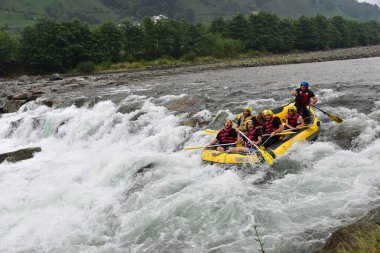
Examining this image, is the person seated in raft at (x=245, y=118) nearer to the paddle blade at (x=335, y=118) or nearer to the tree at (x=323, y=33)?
the paddle blade at (x=335, y=118)

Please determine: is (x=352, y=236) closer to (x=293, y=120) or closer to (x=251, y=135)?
(x=251, y=135)

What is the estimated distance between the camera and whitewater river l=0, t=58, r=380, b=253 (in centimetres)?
702

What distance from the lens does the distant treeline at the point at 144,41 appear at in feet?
176

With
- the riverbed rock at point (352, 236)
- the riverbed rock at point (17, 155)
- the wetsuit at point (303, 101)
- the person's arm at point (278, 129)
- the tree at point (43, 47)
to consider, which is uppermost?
the tree at point (43, 47)

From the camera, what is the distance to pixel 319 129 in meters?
11.6

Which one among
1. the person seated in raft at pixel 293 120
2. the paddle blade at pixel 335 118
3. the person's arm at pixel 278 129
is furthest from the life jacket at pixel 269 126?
the paddle blade at pixel 335 118

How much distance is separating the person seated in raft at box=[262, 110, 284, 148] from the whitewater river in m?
0.99

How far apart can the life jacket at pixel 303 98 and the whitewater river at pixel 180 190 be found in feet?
3.32

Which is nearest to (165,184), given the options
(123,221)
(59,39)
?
(123,221)

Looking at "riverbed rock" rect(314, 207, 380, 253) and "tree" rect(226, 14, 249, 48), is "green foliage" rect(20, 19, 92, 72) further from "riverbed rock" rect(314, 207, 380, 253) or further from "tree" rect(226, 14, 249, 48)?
"riverbed rock" rect(314, 207, 380, 253)

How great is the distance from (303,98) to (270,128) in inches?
90.8

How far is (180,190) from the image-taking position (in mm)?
8969

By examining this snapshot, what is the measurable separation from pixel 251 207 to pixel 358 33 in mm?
92626

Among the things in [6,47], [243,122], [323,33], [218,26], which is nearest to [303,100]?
[243,122]
